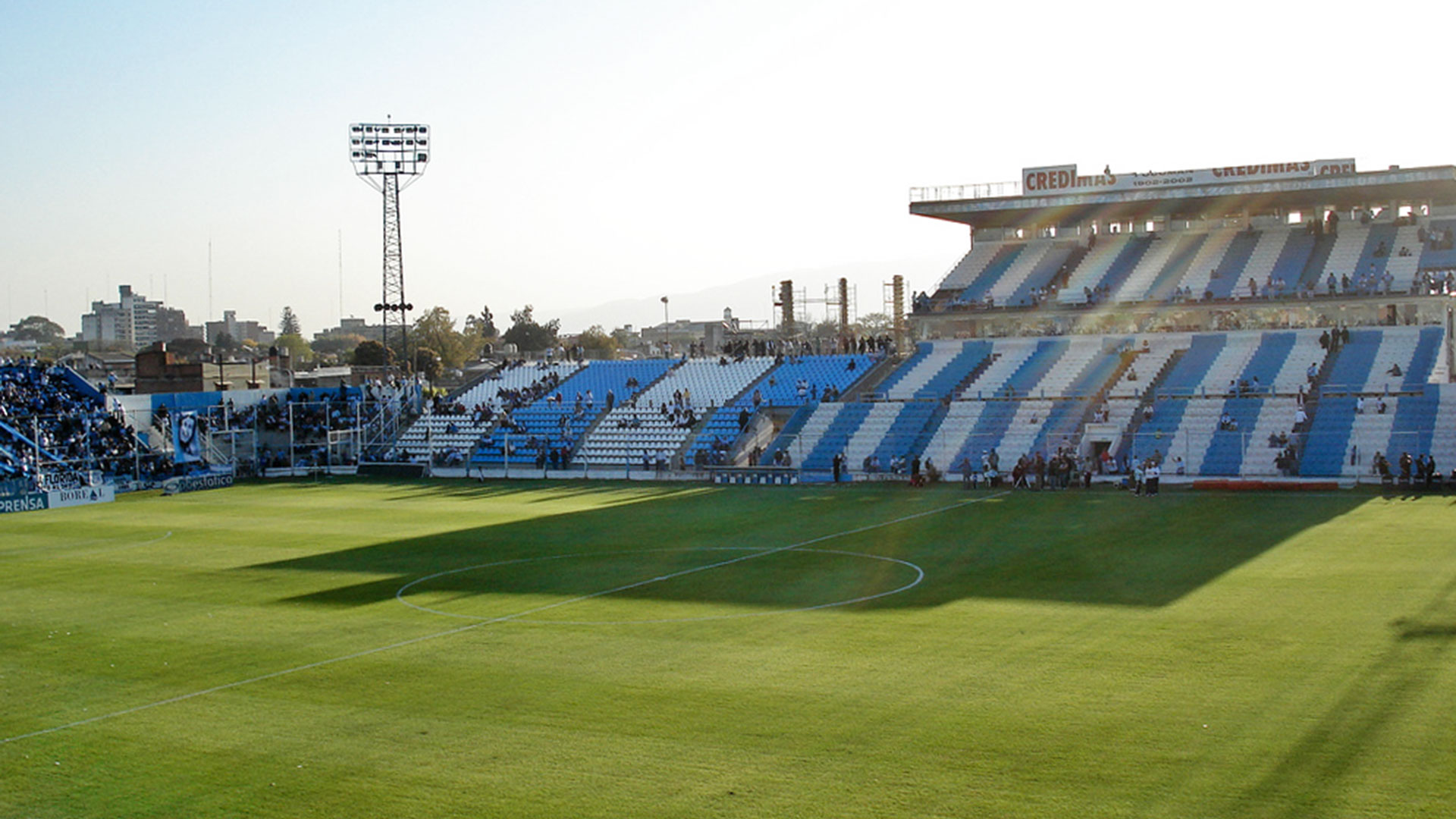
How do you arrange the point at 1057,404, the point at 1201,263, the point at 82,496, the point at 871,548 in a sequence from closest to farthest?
the point at 871,548 < the point at 82,496 < the point at 1057,404 < the point at 1201,263

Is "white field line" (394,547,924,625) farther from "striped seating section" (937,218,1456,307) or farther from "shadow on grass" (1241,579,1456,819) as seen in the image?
"striped seating section" (937,218,1456,307)

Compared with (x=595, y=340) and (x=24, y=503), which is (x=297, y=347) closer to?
(x=595, y=340)

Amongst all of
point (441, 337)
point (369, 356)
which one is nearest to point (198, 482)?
point (369, 356)

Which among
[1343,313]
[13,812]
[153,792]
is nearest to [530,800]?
[153,792]

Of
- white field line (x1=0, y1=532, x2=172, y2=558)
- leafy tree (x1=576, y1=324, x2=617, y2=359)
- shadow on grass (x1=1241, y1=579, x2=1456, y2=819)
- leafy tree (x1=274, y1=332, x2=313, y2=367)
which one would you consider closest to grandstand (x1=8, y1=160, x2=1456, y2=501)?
white field line (x1=0, y1=532, x2=172, y2=558)

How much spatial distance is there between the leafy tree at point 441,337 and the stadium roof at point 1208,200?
68489mm

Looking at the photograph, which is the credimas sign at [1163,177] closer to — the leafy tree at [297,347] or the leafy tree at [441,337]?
the leafy tree at [441,337]

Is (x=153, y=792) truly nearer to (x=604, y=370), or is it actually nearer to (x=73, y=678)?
(x=73, y=678)

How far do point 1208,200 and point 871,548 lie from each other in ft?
139

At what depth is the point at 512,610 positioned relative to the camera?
22297 millimetres

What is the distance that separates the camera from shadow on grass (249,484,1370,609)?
77.5 feet

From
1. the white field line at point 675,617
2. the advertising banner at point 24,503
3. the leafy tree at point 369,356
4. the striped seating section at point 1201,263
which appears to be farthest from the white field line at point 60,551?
the leafy tree at point 369,356

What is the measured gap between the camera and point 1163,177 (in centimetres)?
6550

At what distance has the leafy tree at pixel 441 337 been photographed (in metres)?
129
